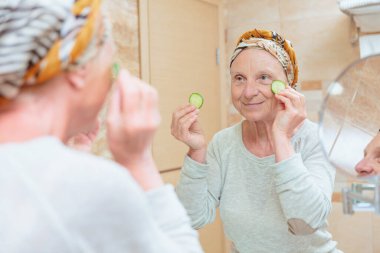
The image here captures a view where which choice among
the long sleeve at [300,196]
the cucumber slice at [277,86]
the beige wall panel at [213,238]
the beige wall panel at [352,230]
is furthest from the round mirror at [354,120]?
the beige wall panel at [213,238]

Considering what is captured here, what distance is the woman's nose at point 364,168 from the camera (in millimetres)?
745

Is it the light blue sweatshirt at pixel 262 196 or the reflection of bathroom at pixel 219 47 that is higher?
the reflection of bathroom at pixel 219 47

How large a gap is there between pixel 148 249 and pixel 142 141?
141 mm

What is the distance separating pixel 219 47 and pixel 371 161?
157cm

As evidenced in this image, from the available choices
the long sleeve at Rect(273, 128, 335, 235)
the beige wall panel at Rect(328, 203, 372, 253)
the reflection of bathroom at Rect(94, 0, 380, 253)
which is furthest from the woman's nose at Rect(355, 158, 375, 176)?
the beige wall panel at Rect(328, 203, 372, 253)

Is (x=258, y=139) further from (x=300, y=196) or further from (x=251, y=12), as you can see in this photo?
(x=251, y=12)

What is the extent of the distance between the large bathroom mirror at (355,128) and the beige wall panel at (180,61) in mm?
1070


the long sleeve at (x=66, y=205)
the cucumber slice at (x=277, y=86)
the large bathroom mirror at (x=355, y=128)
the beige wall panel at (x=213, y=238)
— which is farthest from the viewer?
the beige wall panel at (x=213, y=238)

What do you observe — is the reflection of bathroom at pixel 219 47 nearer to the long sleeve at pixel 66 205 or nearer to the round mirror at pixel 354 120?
the round mirror at pixel 354 120

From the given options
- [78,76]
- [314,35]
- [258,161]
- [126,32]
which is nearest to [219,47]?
[314,35]

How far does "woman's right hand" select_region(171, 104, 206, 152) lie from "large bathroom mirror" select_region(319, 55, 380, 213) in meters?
0.42

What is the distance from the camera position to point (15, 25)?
0.48m

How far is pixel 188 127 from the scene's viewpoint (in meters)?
1.11

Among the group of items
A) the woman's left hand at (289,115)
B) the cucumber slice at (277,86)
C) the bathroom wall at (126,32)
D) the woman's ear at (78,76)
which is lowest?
the woman's left hand at (289,115)
